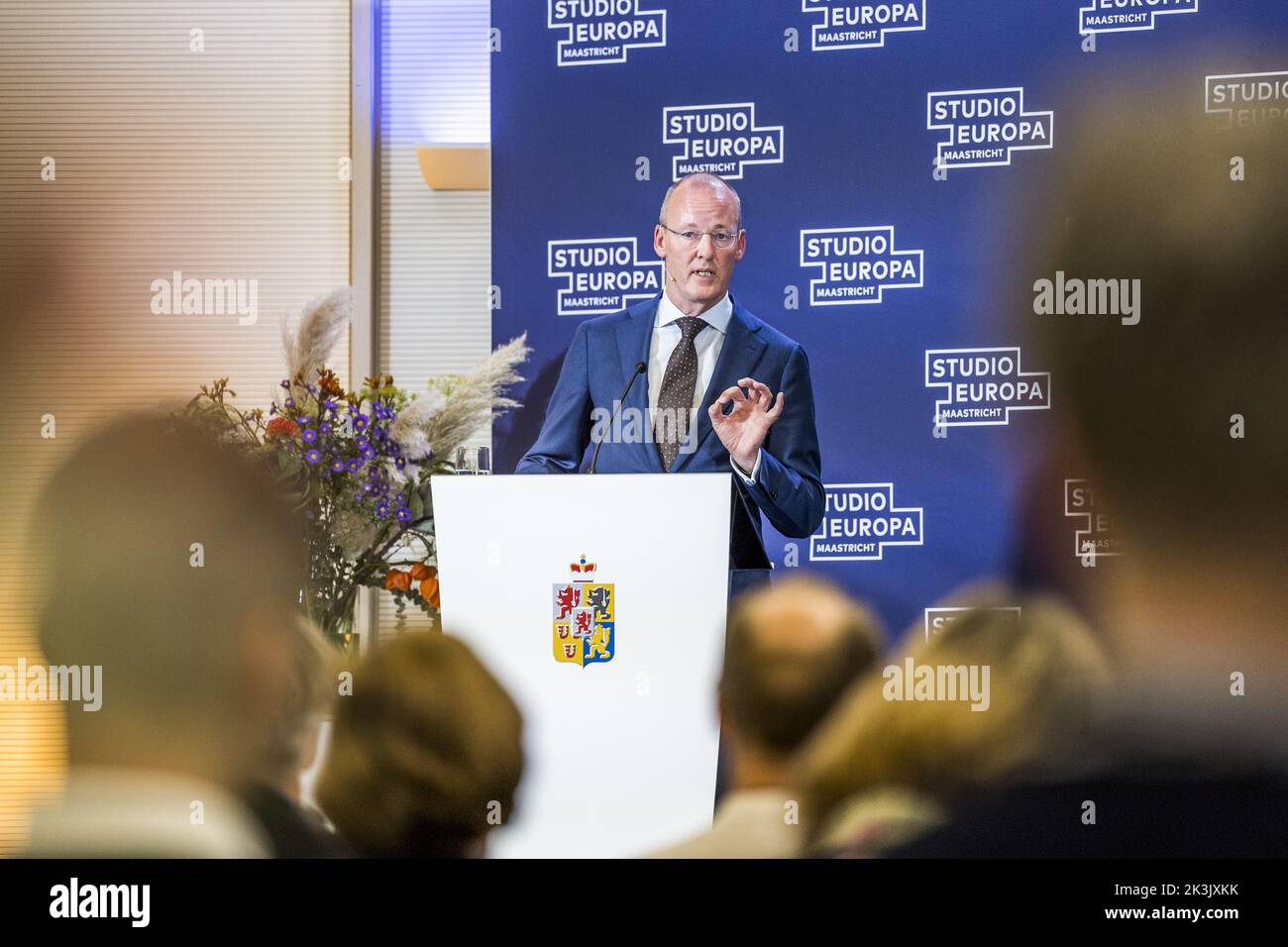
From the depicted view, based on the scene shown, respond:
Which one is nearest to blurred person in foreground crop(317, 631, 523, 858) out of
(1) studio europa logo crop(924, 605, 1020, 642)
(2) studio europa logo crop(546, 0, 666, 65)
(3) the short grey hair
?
(1) studio europa logo crop(924, 605, 1020, 642)

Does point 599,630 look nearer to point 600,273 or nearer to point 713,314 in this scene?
point 713,314

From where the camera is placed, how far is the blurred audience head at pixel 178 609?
3172 mm

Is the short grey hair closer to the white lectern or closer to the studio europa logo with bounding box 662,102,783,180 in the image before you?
the studio europa logo with bounding box 662,102,783,180

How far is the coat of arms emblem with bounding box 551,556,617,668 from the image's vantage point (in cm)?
261

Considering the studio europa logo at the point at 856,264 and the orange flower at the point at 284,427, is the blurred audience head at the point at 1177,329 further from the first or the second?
the orange flower at the point at 284,427

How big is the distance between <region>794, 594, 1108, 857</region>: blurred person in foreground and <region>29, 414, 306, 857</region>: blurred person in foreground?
1.56 metres

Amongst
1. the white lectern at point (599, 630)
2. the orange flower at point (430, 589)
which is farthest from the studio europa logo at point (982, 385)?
the orange flower at point (430, 589)

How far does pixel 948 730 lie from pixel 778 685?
1.63 ft

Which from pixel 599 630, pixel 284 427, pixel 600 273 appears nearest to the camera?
pixel 599 630

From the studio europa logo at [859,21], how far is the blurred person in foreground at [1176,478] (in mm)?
616

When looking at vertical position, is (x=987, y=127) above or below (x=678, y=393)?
above

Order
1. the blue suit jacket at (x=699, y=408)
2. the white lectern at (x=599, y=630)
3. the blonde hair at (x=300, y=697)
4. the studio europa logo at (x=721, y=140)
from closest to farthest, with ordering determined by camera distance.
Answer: the white lectern at (x=599, y=630)
the blonde hair at (x=300, y=697)
the blue suit jacket at (x=699, y=408)
the studio europa logo at (x=721, y=140)

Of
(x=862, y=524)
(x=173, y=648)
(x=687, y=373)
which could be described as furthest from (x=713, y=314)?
(x=173, y=648)

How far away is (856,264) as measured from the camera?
3.45m
